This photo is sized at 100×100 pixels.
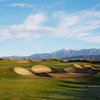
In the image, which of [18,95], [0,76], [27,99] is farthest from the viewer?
[0,76]

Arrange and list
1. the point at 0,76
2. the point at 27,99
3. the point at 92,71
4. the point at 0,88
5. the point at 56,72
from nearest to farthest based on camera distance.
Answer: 1. the point at 27,99
2. the point at 0,88
3. the point at 0,76
4. the point at 56,72
5. the point at 92,71

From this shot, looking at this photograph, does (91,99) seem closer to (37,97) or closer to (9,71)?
(37,97)

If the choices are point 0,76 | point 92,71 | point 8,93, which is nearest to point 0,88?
point 8,93

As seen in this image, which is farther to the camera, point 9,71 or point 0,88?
point 9,71

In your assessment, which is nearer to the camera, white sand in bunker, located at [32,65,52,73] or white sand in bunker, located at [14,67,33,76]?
white sand in bunker, located at [14,67,33,76]

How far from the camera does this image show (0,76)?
159 feet

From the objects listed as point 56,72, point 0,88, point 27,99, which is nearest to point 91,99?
point 27,99

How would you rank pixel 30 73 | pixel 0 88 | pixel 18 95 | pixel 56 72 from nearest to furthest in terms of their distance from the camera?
pixel 18 95
pixel 0 88
pixel 30 73
pixel 56 72

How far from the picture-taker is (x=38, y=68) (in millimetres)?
66250

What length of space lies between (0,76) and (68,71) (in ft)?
74.0

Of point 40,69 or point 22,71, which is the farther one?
point 40,69

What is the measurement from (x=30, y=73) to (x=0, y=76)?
35.8 feet

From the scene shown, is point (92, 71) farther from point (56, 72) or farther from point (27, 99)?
point (27, 99)

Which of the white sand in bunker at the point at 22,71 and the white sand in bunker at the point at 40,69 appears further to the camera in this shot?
the white sand in bunker at the point at 40,69
